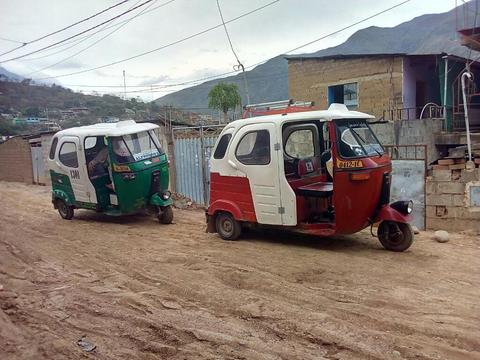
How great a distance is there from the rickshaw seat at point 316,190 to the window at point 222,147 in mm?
1518

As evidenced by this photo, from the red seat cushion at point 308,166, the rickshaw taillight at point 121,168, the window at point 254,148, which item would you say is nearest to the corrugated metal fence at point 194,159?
the rickshaw taillight at point 121,168

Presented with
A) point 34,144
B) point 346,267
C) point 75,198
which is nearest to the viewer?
point 346,267

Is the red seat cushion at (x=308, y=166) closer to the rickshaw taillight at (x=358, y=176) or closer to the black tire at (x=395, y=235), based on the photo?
the rickshaw taillight at (x=358, y=176)

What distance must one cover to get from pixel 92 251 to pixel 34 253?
95 cm

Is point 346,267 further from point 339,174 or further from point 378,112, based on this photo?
point 378,112

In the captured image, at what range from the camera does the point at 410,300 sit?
4.77 m

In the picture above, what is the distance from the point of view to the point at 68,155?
10453 millimetres

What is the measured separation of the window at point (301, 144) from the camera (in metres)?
7.64

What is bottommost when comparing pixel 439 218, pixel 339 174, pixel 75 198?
pixel 439 218

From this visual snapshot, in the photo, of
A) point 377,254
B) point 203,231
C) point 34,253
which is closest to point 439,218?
point 377,254

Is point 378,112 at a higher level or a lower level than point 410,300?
higher

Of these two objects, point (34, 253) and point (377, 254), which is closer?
point (377, 254)

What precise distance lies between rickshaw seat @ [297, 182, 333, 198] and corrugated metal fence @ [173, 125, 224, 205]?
16.4 ft

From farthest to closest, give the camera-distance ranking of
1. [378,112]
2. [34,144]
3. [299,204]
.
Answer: [34,144], [378,112], [299,204]
